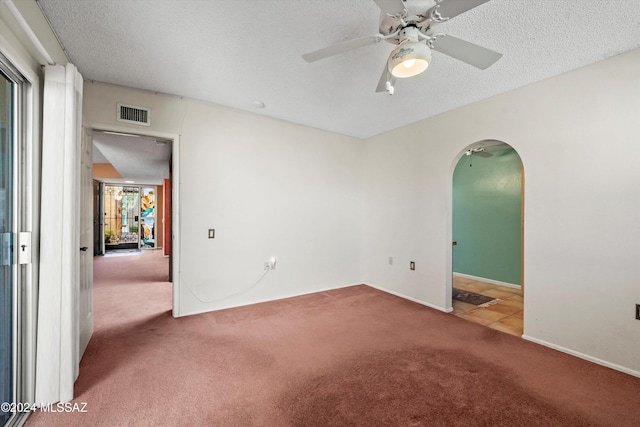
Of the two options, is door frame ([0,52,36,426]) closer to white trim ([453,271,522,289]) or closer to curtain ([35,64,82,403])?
curtain ([35,64,82,403])

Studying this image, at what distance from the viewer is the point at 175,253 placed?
10.0ft

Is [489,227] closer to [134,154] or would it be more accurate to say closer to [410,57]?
[410,57]

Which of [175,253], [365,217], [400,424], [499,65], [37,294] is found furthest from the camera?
[365,217]

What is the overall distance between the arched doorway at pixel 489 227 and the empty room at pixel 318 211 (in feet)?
0.42

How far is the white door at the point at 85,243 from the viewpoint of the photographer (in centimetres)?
229

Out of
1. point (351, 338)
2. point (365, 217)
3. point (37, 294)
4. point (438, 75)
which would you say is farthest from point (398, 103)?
point (37, 294)

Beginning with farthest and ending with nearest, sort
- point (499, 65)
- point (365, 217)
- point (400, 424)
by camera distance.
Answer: point (365, 217) → point (499, 65) → point (400, 424)

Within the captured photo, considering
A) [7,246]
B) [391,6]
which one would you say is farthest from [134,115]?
[391,6]

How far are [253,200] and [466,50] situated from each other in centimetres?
271

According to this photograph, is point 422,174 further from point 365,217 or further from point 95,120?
point 95,120

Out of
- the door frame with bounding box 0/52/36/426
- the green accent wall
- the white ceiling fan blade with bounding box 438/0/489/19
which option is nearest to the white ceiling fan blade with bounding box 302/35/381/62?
the white ceiling fan blade with bounding box 438/0/489/19

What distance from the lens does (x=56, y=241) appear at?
1.70 m

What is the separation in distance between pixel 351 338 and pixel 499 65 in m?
2.74

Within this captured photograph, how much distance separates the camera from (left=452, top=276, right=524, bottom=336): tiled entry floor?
9.83 ft
